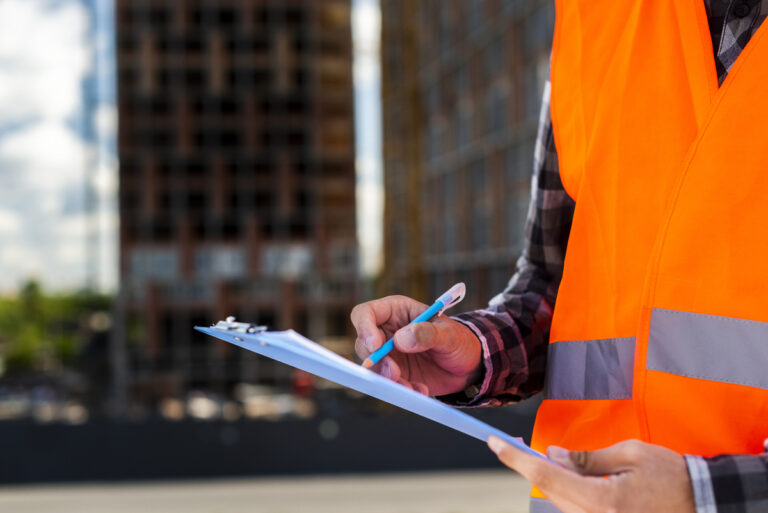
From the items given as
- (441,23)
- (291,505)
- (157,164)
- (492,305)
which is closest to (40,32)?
(157,164)

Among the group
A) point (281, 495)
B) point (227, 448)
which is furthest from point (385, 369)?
point (227, 448)

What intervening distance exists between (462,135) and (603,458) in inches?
838

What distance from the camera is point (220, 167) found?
23922 millimetres

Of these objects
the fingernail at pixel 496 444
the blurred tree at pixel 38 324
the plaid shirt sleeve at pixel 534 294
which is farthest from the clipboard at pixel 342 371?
the blurred tree at pixel 38 324

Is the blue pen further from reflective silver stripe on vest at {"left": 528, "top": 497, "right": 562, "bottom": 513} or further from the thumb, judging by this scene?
reflective silver stripe on vest at {"left": 528, "top": 497, "right": 562, "bottom": 513}

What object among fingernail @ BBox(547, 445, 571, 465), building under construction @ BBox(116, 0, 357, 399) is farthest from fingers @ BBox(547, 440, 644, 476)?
building under construction @ BBox(116, 0, 357, 399)

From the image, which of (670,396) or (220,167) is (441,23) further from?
(670,396)

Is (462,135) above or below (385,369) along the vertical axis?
above

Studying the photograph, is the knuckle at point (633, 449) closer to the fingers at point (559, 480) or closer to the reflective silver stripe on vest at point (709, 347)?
the fingers at point (559, 480)

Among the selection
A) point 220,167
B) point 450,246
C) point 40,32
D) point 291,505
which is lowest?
point 291,505

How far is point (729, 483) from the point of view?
65cm

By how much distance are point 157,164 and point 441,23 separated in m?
8.57

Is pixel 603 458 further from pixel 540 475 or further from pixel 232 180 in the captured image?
pixel 232 180

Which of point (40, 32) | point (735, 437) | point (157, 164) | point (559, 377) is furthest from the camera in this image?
point (157, 164)
